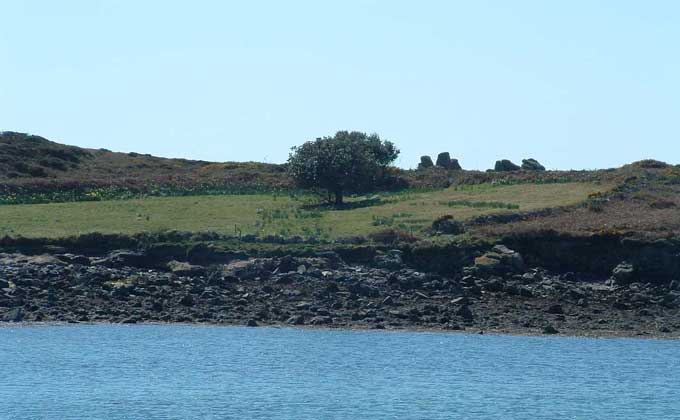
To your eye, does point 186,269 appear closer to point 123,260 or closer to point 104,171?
point 123,260

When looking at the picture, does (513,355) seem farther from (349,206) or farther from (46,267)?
(349,206)

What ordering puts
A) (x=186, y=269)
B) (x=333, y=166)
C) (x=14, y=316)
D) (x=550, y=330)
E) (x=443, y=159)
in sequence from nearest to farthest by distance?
(x=550, y=330)
(x=14, y=316)
(x=186, y=269)
(x=333, y=166)
(x=443, y=159)

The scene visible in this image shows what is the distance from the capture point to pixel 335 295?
53906mm

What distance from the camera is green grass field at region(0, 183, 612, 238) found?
64.2 m

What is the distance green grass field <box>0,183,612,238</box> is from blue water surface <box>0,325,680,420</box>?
51.4 feet

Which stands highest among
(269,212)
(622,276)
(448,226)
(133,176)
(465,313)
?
(133,176)

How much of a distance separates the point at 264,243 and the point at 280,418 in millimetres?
28916

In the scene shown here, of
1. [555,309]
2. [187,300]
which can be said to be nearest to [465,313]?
[555,309]

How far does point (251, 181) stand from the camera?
92.8m

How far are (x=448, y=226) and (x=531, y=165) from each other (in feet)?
133

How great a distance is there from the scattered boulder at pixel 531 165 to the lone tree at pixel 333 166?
76.4 feet

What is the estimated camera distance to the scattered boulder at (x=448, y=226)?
2451 inches

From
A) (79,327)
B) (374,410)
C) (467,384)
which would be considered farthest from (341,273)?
(374,410)

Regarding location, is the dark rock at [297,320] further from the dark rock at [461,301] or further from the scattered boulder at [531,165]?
the scattered boulder at [531,165]
